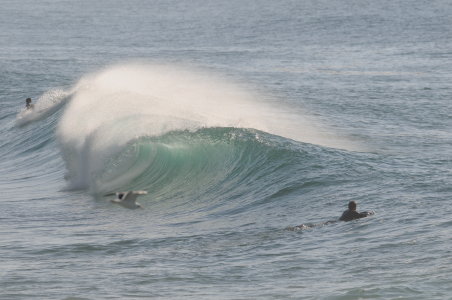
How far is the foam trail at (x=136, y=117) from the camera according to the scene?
26281 mm

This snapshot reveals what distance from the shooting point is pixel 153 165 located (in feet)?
83.7

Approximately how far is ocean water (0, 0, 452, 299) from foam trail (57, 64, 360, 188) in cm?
10

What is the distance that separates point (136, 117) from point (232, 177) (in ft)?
18.1

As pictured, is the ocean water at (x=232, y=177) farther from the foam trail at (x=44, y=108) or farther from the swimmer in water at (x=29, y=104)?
the swimmer in water at (x=29, y=104)

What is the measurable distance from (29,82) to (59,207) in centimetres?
2649

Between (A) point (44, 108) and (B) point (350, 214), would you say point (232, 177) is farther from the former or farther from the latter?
(A) point (44, 108)

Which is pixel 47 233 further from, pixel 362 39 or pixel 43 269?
pixel 362 39

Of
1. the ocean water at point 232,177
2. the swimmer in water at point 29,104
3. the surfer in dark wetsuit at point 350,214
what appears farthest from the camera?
the swimmer in water at point 29,104

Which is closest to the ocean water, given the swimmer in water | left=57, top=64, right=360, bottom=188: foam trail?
left=57, top=64, right=360, bottom=188: foam trail

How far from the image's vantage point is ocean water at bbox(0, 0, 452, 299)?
14.9 m

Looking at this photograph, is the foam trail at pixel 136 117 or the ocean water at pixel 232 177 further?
the foam trail at pixel 136 117

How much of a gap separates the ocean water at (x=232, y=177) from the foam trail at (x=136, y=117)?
0.10 meters

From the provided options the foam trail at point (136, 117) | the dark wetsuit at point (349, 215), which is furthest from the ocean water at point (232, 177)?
the dark wetsuit at point (349, 215)

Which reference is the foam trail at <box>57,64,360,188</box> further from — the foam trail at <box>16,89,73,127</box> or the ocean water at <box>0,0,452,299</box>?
the foam trail at <box>16,89,73,127</box>
